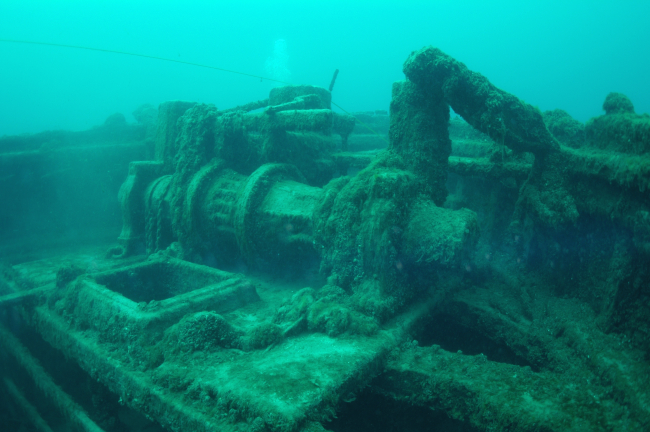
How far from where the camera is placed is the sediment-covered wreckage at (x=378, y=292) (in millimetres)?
2369

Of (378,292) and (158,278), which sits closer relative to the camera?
(378,292)

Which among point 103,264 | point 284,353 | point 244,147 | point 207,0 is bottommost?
point 103,264

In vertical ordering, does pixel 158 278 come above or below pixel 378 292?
below

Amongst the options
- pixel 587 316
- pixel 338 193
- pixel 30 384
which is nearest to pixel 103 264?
pixel 30 384

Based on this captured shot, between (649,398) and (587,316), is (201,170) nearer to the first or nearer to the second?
(587,316)

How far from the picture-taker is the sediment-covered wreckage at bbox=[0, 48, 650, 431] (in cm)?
237

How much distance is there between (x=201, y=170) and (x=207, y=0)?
503 feet

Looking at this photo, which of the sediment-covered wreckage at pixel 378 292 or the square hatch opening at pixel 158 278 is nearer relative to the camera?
the sediment-covered wreckage at pixel 378 292

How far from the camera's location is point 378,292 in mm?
3350

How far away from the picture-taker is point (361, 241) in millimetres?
3506

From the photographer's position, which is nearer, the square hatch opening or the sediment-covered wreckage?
the sediment-covered wreckage

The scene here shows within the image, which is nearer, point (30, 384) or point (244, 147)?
point (30, 384)

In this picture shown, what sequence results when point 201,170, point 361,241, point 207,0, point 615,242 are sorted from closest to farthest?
1. point 615,242
2. point 361,241
3. point 201,170
4. point 207,0

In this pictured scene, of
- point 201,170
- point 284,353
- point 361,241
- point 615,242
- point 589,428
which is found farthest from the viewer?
point 201,170
